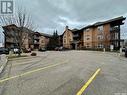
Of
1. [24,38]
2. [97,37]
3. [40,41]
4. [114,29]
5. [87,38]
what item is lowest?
[24,38]

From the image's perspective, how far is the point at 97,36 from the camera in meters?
58.2

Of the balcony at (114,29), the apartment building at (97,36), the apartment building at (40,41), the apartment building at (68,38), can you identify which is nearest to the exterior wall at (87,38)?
the apartment building at (97,36)

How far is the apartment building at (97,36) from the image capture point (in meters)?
51.0

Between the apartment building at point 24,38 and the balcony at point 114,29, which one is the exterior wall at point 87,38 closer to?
the balcony at point 114,29

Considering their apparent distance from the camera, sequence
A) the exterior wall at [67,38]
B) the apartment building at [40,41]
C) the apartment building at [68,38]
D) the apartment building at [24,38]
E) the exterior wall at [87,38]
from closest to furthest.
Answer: the apartment building at [24,38] → the exterior wall at [87,38] → the apartment building at [68,38] → the exterior wall at [67,38] → the apartment building at [40,41]

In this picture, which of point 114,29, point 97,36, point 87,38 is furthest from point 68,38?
point 114,29

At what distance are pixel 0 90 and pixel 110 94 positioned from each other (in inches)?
168

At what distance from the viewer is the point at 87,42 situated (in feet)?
207

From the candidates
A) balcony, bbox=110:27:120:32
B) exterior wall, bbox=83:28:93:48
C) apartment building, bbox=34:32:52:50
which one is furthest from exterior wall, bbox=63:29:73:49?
balcony, bbox=110:27:120:32

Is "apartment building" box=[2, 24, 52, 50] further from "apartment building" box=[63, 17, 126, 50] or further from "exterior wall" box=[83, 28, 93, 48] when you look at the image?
"exterior wall" box=[83, 28, 93, 48]

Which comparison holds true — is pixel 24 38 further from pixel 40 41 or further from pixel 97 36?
pixel 40 41

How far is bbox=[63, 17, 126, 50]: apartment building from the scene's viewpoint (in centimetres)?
Answer: 5100

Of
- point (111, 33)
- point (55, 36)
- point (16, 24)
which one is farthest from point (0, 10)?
point (55, 36)

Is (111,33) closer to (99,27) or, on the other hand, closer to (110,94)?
(99,27)
